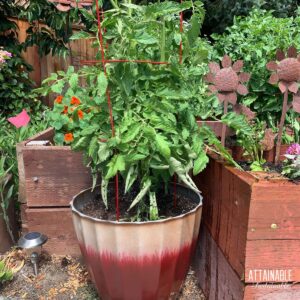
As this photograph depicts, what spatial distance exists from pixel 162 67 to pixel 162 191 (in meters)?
0.63

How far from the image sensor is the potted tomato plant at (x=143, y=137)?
1279mm

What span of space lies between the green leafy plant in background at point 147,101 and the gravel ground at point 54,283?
22.9 inches

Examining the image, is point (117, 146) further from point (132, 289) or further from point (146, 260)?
point (132, 289)

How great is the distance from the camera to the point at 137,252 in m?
1.34

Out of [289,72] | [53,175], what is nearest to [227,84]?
[289,72]

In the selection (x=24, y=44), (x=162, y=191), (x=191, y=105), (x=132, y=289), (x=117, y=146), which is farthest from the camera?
(x=24, y=44)

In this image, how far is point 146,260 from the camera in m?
1.35

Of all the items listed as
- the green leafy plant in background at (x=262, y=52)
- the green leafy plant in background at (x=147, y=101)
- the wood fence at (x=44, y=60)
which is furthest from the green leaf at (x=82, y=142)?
the wood fence at (x=44, y=60)

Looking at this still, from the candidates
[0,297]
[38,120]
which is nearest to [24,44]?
[38,120]

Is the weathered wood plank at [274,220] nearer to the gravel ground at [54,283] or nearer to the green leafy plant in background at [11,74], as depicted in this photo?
the gravel ground at [54,283]

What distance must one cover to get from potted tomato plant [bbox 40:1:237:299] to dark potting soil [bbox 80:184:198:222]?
0.02m

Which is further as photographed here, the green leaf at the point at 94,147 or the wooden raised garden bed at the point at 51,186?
the wooden raised garden bed at the point at 51,186

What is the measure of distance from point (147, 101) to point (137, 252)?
562 millimetres

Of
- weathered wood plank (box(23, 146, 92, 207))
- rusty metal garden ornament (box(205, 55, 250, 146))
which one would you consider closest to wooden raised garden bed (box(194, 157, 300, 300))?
rusty metal garden ornament (box(205, 55, 250, 146))
